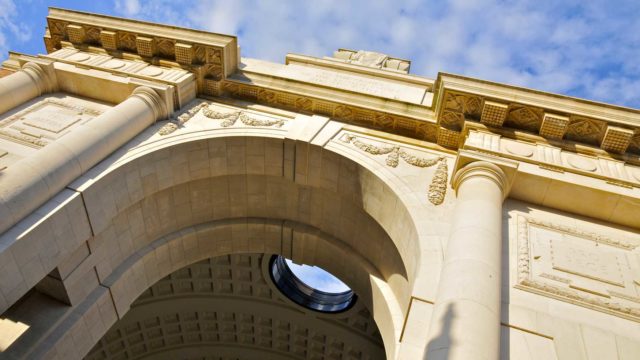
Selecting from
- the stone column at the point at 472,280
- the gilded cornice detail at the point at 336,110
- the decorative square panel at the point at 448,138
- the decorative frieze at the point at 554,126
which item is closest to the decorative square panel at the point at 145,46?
the gilded cornice detail at the point at 336,110

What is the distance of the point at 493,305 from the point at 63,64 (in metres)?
14.2

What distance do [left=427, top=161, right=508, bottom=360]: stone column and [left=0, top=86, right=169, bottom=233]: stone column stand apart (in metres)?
8.45

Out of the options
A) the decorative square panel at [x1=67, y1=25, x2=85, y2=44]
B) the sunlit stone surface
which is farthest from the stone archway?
the decorative square panel at [x1=67, y1=25, x2=85, y2=44]

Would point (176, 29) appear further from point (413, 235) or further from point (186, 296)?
point (186, 296)

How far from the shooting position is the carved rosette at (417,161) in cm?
1184

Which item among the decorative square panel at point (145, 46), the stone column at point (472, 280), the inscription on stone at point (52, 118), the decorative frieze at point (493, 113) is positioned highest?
the decorative square panel at point (145, 46)

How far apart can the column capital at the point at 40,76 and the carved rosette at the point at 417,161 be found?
30.4 feet

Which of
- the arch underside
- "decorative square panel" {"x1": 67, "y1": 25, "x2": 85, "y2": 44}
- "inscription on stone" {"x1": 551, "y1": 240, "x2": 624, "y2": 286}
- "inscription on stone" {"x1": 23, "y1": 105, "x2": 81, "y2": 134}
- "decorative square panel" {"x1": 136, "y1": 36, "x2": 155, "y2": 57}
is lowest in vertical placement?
the arch underside

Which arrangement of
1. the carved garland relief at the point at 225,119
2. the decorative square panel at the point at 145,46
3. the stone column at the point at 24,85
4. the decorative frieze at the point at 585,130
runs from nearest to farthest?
the decorative frieze at the point at 585,130 < the stone column at the point at 24,85 < the carved garland relief at the point at 225,119 < the decorative square panel at the point at 145,46

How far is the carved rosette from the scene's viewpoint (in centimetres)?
1184

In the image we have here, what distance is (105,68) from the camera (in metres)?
15.0

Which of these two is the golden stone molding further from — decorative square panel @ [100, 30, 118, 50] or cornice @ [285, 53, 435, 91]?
cornice @ [285, 53, 435, 91]

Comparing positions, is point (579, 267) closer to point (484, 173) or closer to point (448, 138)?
point (484, 173)

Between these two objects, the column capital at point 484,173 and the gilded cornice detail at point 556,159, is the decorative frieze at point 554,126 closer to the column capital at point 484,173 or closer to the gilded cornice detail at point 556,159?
the gilded cornice detail at point 556,159
